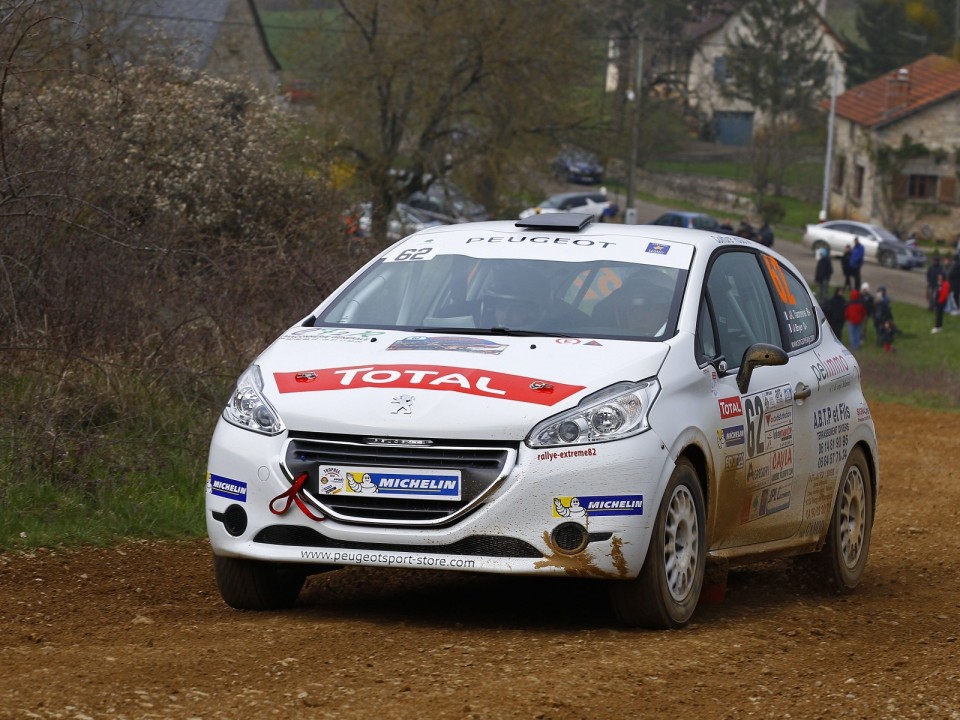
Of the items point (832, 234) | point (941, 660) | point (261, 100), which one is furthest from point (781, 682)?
point (832, 234)

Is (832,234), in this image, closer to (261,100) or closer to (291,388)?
(261,100)

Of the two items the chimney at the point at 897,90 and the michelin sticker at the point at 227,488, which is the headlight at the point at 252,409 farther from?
the chimney at the point at 897,90

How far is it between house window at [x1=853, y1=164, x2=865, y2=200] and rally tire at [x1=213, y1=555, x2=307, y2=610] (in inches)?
2586

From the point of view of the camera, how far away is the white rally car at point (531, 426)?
582cm

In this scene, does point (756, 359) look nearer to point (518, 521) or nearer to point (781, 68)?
point (518, 521)

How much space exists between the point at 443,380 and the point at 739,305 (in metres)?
1.96

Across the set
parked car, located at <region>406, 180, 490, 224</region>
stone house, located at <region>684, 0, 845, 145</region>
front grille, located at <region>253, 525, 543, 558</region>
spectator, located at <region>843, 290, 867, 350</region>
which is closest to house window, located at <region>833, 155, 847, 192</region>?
stone house, located at <region>684, 0, 845, 145</region>

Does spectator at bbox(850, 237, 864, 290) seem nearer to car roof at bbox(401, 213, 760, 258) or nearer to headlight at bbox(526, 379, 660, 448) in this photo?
car roof at bbox(401, 213, 760, 258)

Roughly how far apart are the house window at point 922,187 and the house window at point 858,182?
297 cm

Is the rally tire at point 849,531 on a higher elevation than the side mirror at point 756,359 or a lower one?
lower

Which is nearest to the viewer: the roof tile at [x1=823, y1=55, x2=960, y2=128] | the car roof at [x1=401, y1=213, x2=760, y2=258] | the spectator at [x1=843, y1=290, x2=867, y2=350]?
the car roof at [x1=401, y1=213, x2=760, y2=258]

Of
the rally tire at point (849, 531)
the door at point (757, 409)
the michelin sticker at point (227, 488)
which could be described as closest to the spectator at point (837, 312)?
the rally tire at point (849, 531)

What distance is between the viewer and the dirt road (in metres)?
4.85

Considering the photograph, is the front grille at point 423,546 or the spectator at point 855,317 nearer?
the front grille at point 423,546
